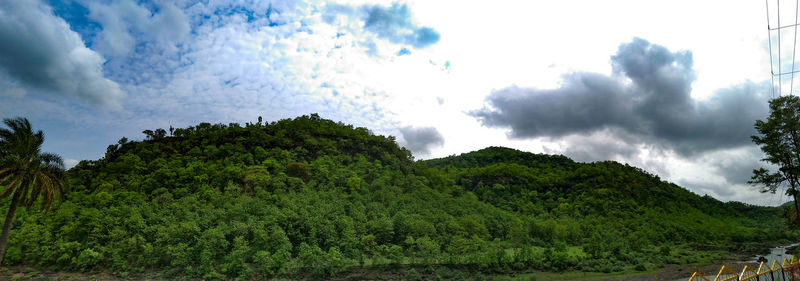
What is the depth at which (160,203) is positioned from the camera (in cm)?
4653

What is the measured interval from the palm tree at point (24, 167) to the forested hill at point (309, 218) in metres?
11.2

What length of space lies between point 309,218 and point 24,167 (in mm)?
24639

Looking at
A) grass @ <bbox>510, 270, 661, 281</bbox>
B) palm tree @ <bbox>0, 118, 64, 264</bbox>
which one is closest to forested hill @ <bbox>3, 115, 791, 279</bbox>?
grass @ <bbox>510, 270, 661, 281</bbox>

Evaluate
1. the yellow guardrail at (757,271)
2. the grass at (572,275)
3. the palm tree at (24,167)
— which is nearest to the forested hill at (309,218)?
the grass at (572,275)

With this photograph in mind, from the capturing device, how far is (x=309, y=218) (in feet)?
144

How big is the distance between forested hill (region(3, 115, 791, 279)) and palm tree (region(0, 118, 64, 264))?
11220 millimetres

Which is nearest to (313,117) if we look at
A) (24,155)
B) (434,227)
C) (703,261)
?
(434,227)

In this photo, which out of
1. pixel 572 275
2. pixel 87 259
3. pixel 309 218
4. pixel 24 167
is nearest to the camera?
pixel 24 167

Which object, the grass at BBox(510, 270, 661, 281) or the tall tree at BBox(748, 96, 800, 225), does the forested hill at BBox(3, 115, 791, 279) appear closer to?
the grass at BBox(510, 270, 661, 281)

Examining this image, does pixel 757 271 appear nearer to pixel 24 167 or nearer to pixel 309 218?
pixel 309 218

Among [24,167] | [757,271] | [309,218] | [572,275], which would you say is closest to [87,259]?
[24,167]

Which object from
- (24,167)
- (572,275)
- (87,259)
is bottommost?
(87,259)

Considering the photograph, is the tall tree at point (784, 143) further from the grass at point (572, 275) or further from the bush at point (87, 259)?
the bush at point (87, 259)

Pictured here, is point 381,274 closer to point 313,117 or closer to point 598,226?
point 598,226
